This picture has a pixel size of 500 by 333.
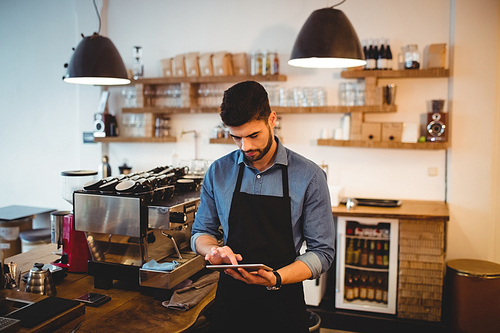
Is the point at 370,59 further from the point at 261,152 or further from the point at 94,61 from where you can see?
the point at 261,152

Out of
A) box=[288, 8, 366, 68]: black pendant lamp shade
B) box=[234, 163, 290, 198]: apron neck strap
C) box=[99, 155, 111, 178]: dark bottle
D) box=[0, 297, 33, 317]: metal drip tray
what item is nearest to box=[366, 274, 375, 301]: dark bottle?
box=[288, 8, 366, 68]: black pendant lamp shade

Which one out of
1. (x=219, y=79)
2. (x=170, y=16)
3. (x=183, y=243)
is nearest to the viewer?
(x=183, y=243)

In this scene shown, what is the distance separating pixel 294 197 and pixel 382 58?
2953 millimetres

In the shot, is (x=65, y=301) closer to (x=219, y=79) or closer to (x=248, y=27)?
(x=219, y=79)

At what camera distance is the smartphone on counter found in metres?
1.93

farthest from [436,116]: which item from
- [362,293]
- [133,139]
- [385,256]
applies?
[133,139]

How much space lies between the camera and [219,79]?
183 inches

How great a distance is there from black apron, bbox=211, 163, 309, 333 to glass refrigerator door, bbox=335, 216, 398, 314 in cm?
216

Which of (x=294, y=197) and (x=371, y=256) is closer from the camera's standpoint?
(x=294, y=197)

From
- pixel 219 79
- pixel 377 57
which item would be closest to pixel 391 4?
pixel 377 57

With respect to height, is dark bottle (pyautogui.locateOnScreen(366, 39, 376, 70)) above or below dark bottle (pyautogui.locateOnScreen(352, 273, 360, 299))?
above

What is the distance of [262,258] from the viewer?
70.0 inches

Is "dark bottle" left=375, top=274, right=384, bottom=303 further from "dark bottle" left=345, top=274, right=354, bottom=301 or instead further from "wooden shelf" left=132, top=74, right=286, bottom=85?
"wooden shelf" left=132, top=74, right=286, bottom=85

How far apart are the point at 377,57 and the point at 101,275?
338cm
